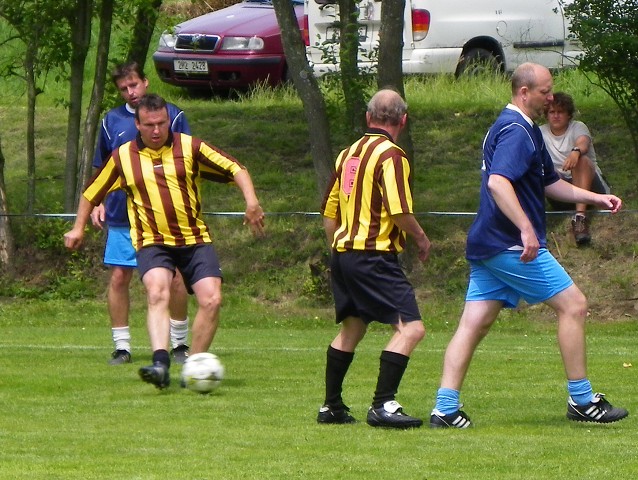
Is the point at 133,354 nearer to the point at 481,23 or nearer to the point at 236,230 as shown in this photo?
the point at 236,230

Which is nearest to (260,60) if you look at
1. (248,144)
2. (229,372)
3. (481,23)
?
(248,144)

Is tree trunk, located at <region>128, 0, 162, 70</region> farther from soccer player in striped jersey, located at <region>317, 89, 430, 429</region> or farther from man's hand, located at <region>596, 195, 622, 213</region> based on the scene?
man's hand, located at <region>596, 195, 622, 213</region>

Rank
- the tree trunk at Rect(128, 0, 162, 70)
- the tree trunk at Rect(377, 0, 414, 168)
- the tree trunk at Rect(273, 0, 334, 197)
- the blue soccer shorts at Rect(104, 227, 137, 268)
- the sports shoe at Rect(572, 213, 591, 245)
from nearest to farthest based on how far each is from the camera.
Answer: the blue soccer shorts at Rect(104, 227, 137, 268), the sports shoe at Rect(572, 213, 591, 245), the tree trunk at Rect(377, 0, 414, 168), the tree trunk at Rect(273, 0, 334, 197), the tree trunk at Rect(128, 0, 162, 70)

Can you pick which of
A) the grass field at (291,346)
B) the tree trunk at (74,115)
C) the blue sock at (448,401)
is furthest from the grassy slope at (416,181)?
the blue sock at (448,401)

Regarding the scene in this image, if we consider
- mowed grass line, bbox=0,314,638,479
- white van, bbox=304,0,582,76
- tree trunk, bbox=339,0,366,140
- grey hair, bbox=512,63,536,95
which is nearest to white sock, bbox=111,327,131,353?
mowed grass line, bbox=0,314,638,479

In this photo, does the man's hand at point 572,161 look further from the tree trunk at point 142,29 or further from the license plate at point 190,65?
the license plate at point 190,65

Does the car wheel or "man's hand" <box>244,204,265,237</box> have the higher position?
"man's hand" <box>244,204,265,237</box>

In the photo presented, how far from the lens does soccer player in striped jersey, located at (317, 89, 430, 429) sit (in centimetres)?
741

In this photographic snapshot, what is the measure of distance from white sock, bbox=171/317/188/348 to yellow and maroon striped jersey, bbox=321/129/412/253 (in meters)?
3.07

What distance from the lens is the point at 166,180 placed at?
8.95 metres

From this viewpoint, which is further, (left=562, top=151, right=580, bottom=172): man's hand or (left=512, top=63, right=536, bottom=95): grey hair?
Result: (left=562, top=151, right=580, bottom=172): man's hand

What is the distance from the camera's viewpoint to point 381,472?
617 cm

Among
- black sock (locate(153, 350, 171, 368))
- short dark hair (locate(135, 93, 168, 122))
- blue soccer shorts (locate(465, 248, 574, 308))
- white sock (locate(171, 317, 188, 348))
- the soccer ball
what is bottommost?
white sock (locate(171, 317, 188, 348))

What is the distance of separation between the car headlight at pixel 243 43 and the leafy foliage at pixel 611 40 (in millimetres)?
6173
